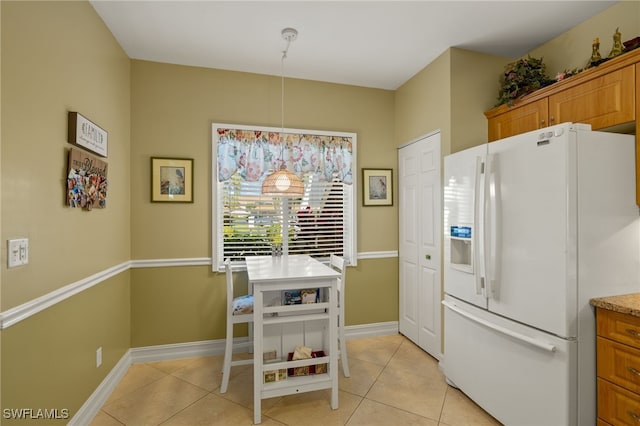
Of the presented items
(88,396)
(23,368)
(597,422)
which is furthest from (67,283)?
(597,422)

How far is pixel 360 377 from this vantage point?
2.81 meters

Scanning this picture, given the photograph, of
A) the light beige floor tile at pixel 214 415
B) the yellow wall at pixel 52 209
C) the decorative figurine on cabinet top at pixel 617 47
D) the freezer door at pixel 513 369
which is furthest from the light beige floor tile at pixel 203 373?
the decorative figurine on cabinet top at pixel 617 47

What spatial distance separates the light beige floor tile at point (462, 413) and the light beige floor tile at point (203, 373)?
1.78 meters

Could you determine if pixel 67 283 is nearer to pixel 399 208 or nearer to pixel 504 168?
pixel 504 168

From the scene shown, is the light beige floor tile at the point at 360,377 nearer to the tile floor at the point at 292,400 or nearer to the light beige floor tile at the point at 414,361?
the tile floor at the point at 292,400

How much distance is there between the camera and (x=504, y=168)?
208 centimetres

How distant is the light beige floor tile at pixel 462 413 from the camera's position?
2189 mm

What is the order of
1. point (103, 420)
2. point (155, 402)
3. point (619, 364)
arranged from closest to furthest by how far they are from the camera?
point (619, 364) → point (103, 420) → point (155, 402)

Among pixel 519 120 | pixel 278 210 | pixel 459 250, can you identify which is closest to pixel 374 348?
pixel 459 250

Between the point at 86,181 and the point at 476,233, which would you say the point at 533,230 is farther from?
the point at 86,181

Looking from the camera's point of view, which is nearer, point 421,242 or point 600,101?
point 600,101

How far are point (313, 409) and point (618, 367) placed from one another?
1.82 metres

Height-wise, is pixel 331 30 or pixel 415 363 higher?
pixel 331 30

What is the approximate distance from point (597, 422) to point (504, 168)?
4.85 ft
